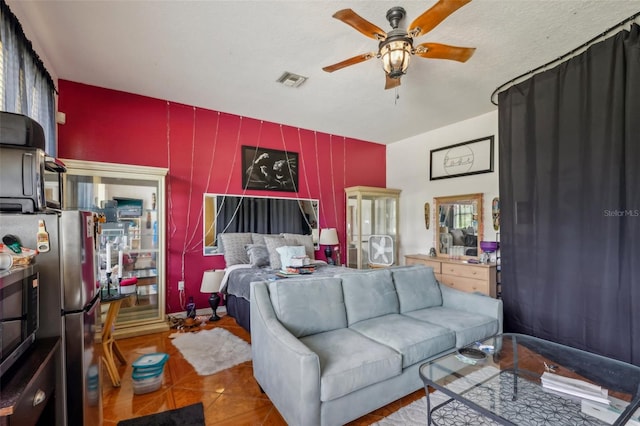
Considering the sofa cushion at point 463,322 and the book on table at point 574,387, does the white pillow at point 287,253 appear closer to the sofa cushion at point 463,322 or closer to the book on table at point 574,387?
the sofa cushion at point 463,322

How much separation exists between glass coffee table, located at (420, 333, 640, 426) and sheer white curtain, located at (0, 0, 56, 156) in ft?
9.89

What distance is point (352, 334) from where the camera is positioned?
83.2 inches

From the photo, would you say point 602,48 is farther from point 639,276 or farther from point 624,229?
point 639,276

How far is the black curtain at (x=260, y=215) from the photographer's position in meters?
4.11

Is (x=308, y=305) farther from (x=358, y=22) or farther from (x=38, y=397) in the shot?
(x=358, y=22)

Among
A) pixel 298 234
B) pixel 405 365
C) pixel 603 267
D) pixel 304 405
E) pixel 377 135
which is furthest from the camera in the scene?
pixel 377 135

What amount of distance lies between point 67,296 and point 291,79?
269cm

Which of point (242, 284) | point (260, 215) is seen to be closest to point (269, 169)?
point (260, 215)

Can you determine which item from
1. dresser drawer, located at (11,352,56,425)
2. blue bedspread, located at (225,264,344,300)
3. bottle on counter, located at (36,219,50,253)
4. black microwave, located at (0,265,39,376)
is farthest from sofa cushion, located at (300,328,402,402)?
bottle on counter, located at (36,219,50,253)

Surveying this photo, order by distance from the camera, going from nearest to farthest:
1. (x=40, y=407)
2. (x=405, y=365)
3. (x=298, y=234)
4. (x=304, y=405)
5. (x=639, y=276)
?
(x=40, y=407)
(x=304, y=405)
(x=405, y=365)
(x=639, y=276)
(x=298, y=234)

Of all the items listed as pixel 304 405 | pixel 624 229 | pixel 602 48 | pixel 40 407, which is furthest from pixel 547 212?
pixel 40 407

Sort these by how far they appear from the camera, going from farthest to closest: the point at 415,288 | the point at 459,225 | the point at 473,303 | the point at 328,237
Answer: the point at 328,237
the point at 459,225
the point at 415,288
the point at 473,303

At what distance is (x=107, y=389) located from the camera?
2.18 metres

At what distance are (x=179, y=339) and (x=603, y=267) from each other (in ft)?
13.0
